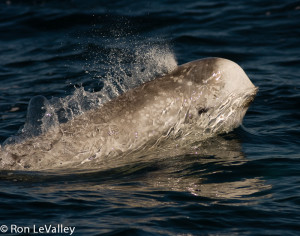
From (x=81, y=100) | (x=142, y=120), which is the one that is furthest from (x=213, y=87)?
(x=81, y=100)

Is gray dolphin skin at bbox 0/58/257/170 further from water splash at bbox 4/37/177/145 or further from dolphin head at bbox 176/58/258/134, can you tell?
water splash at bbox 4/37/177/145

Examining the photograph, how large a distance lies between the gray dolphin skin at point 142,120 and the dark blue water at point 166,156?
1.12ft

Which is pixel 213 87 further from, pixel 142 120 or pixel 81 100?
pixel 81 100

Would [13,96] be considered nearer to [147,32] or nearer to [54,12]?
[147,32]

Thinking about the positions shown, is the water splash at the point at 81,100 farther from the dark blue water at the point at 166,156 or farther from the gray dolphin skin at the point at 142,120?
the dark blue water at the point at 166,156

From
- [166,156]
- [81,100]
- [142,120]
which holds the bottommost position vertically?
[166,156]

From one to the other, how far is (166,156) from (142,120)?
2.07 feet

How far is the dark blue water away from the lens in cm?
636

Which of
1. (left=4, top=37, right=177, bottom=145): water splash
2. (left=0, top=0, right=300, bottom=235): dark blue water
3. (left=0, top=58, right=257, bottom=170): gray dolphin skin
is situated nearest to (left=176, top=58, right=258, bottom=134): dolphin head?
(left=0, top=58, right=257, bottom=170): gray dolphin skin

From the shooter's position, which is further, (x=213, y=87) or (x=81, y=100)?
(x=81, y=100)

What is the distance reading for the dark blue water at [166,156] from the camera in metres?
6.36

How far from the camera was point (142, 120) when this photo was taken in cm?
836

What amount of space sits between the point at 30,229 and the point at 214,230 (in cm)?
190

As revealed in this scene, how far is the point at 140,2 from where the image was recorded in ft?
62.8
